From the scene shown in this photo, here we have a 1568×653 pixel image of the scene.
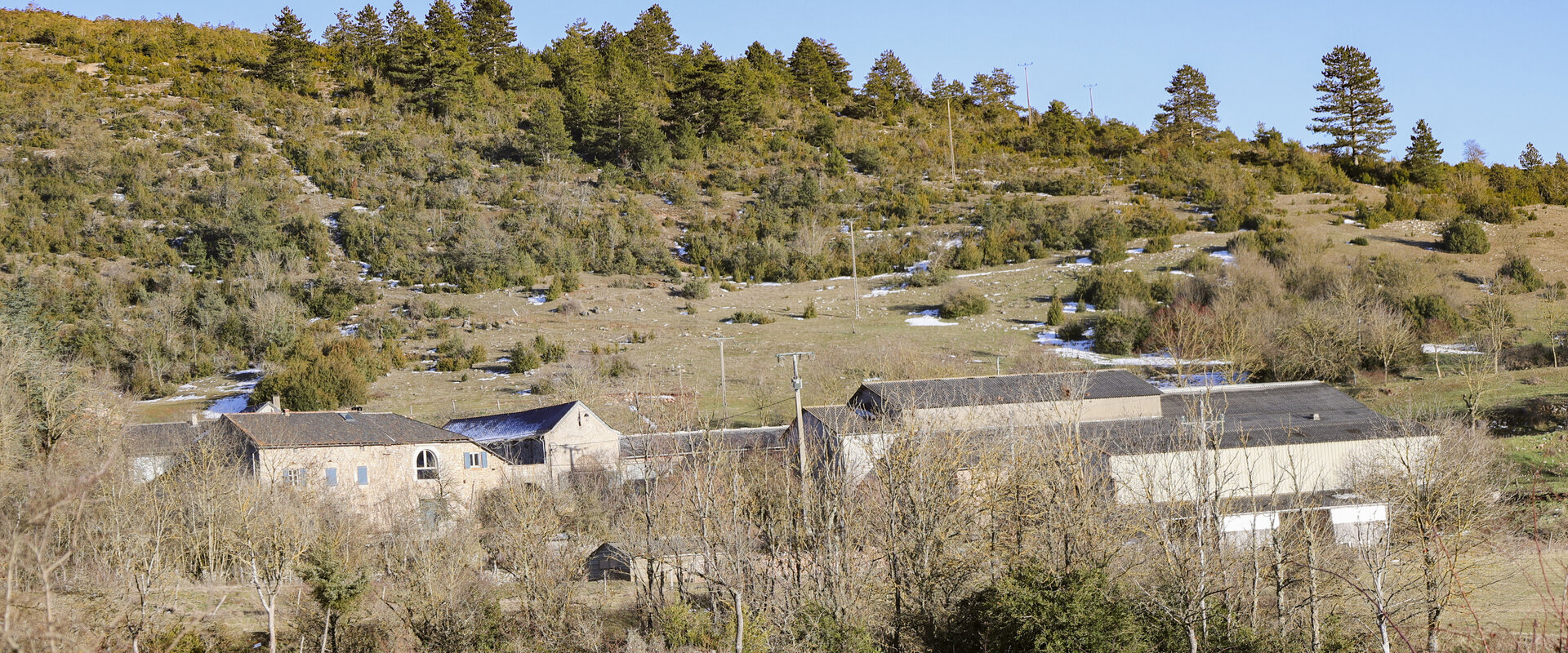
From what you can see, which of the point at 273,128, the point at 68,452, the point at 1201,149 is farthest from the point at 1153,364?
the point at 273,128

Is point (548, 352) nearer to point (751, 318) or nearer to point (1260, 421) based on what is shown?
point (751, 318)

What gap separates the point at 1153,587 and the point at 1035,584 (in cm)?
473

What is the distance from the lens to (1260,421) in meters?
35.6

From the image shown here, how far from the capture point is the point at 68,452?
27.8 meters

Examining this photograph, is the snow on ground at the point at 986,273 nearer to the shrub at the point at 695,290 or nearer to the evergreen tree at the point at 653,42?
the shrub at the point at 695,290

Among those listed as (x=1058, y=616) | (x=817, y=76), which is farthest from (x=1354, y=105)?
(x=1058, y=616)

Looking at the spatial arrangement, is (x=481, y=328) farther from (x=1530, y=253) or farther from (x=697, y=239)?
(x=1530, y=253)

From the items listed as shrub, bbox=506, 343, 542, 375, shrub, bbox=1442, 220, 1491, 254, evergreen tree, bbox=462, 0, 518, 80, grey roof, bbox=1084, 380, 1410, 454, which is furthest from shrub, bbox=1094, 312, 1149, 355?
evergreen tree, bbox=462, 0, 518, 80

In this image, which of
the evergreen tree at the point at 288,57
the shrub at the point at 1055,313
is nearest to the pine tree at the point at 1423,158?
the shrub at the point at 1055,313

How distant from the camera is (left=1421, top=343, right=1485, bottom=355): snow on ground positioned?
46.7 meters

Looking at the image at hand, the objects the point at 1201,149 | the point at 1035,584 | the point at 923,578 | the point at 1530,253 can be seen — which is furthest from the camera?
the point at 1201,149

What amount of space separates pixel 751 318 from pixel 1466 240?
42535 millimetres

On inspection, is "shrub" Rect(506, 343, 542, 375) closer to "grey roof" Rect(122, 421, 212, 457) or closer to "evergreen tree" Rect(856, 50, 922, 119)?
"grey roof" Rect(122, 421, 212, 457)

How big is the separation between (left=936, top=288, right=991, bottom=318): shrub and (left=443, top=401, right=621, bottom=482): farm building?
80.6 feet
